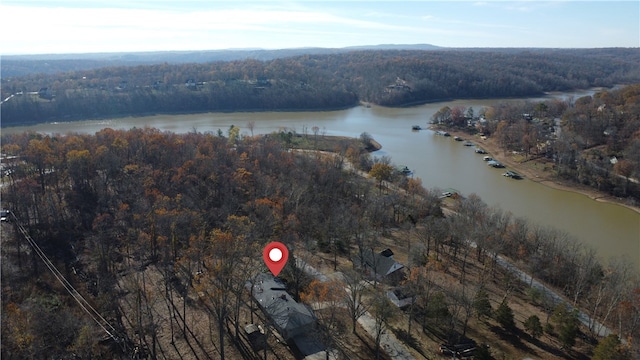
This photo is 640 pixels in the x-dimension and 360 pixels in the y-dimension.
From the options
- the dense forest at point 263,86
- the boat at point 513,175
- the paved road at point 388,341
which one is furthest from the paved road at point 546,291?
the dense forest at point 263,86

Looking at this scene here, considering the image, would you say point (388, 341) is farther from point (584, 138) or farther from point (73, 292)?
point (584, 138)

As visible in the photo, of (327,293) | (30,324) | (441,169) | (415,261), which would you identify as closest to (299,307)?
(327,293)

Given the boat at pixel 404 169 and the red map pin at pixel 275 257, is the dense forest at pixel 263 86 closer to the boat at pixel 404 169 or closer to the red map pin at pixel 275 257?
the boat at pixel 404 169

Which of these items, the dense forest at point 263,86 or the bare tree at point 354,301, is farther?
the dense forest at point 263,86

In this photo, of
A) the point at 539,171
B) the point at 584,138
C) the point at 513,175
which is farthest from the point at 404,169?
the point at 584,138

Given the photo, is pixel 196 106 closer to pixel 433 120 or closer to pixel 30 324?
pixel 433 120

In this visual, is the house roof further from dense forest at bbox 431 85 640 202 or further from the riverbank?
dense forest at bbox 431 85 640 202
